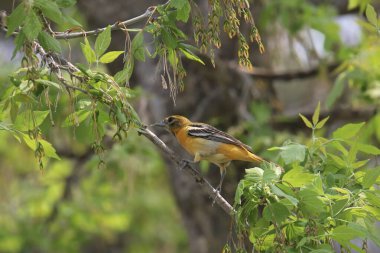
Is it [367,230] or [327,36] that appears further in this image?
[327,36]

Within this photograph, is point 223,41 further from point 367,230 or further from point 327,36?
point 367,230

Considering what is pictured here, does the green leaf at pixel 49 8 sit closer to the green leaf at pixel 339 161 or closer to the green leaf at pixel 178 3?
the green leaf at pixel 178 3

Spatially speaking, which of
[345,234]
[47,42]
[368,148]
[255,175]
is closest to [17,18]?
[47,42]

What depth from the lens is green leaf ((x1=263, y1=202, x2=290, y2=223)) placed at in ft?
10.9

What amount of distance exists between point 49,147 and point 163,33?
0.79 m

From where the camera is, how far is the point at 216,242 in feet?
25.3

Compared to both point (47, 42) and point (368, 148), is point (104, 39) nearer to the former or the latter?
point (47, 42)

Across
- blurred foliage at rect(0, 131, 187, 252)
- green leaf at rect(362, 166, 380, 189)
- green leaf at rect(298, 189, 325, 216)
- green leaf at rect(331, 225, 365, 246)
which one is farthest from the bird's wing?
blurred foliage at rect(0, 131, 187, 252)

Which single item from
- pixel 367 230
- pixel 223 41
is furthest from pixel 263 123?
pixel 367 230

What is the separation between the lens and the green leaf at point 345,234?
324 cm

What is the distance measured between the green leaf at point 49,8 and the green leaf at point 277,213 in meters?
1.26


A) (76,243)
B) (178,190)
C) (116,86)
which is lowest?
(76,243)

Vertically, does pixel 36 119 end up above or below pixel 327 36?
above

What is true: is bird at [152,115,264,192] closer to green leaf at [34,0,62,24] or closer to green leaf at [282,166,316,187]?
green leaf at [282,166,316,187]
